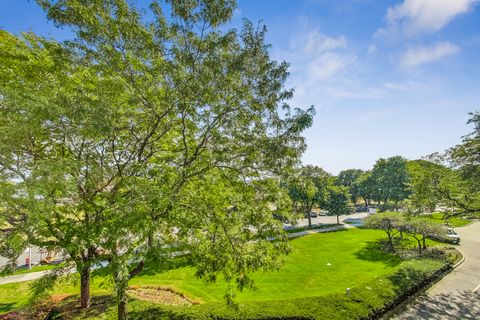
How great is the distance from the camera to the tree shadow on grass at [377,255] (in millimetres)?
23719

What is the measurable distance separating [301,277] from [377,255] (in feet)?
33.7

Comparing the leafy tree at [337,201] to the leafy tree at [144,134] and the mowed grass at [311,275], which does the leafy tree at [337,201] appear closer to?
the mowed grass at [311,275]

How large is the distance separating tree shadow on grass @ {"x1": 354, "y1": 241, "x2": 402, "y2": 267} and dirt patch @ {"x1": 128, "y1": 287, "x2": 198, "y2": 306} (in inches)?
691

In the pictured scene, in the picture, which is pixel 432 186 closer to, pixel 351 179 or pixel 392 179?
pixel 392 179

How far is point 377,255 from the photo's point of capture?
2573 cm

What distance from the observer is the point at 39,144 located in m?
10.1

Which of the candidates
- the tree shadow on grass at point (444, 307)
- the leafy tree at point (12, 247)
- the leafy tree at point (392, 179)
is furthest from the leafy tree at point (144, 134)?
the leafy tree at point (392, 179)

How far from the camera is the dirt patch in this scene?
14977 millimetres

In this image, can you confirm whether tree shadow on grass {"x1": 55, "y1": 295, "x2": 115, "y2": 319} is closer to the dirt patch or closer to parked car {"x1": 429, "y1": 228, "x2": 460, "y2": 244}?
the dirt patch

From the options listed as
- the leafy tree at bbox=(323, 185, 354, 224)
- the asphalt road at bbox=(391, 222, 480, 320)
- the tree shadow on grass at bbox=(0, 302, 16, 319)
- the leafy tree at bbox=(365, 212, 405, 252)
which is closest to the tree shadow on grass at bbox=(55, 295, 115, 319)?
the tree shadow on grass at bbox=(0, 302, 16, 319)

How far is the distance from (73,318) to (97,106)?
9.99m

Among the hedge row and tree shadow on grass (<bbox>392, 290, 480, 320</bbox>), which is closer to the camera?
the hedge row

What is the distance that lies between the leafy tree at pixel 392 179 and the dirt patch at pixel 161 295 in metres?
53.2

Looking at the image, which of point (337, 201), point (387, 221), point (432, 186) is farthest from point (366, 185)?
point (432, 186)
